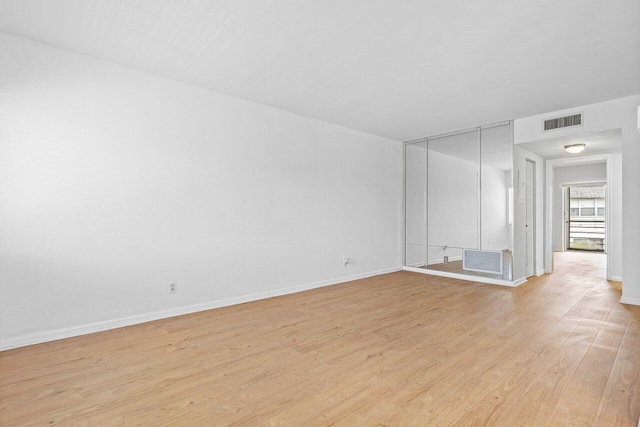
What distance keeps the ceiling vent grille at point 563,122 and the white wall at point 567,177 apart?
17.2ft

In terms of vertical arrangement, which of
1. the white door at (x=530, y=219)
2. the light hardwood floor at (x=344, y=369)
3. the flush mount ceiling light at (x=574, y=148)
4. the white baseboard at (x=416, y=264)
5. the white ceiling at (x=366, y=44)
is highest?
the white ceiling at (x=366, y=44)

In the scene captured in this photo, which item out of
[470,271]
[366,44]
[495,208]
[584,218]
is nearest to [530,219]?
[495,208]

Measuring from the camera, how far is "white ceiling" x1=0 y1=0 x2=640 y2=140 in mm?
2301

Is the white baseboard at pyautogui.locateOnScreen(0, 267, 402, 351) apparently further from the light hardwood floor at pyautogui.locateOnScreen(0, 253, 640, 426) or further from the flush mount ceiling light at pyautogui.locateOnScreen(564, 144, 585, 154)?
the flush mount ceiling light at pyautogui.locateOnScreen(564, 144, 585, 154)

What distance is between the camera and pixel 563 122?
4430 millimetres

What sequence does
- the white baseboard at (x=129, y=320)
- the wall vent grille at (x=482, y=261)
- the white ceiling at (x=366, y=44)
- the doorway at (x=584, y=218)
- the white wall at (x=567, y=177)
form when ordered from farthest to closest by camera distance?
the doorway at (x=584, y=218)
the white wall at (x=567, y=177)
the wall vent grille at (x=482, y=261)
the white baseboard at (x=129, y=320)
the white ceiling at (x=366, y=44)

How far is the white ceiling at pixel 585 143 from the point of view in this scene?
4.36 meters

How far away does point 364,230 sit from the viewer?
222 inches

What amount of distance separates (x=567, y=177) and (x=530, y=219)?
4.80 meters

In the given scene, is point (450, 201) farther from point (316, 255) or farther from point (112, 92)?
point (112, 92)

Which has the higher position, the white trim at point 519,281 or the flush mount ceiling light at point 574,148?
the flush mount ceiling light at point 574,148

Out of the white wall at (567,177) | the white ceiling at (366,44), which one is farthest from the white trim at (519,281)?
the white wall at (567,177)

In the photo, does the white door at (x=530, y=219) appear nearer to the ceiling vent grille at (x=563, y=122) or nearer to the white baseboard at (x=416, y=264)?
the ceiling vent grille at (x=563, y=122)

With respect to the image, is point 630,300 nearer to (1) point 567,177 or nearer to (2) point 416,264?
(2) point 416,264
